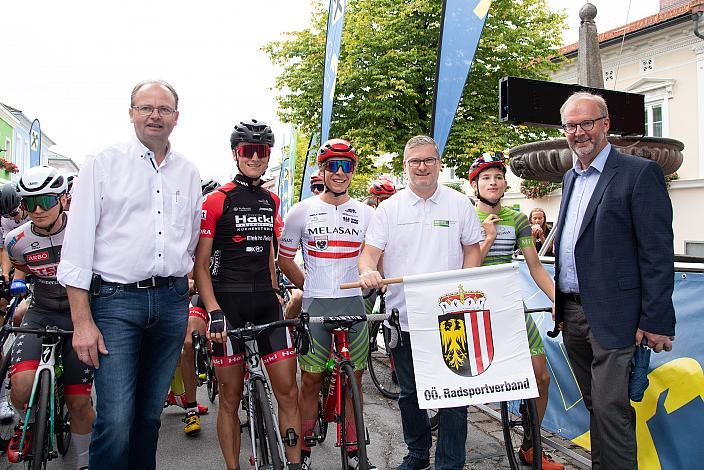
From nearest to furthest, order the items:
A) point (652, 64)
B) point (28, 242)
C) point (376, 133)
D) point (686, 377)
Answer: point (686, 377) → point (28, 242) → point (376, 133) → point (652, 64)

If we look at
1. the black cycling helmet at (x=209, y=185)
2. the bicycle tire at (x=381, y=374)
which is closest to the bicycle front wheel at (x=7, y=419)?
the black cycling helmet at (x=209, y=185)

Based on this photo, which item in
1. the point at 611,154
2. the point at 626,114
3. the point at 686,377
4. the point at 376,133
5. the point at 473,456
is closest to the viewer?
the point at 611,154

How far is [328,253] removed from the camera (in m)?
4.58

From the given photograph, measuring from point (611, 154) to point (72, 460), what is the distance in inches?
180

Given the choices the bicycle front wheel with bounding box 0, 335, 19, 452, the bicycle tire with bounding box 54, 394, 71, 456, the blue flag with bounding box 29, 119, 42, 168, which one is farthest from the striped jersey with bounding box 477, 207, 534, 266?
the blue flag with bounding box 29, 119, 42, 168

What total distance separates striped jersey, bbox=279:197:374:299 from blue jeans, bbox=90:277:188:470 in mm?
1300

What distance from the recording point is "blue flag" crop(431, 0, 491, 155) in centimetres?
686

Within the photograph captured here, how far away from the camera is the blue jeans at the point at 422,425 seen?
154 inches

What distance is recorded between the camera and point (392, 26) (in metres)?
21.3

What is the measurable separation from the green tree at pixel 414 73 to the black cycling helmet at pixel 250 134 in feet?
54.3

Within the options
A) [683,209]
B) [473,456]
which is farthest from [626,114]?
[683,209]

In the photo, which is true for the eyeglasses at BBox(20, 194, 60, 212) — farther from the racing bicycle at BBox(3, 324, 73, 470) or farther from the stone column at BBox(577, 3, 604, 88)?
the stone column at BBox(577, 3, 604, 88)

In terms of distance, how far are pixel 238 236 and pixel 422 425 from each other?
1806mm

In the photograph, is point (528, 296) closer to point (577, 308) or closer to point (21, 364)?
point (577, 308)
